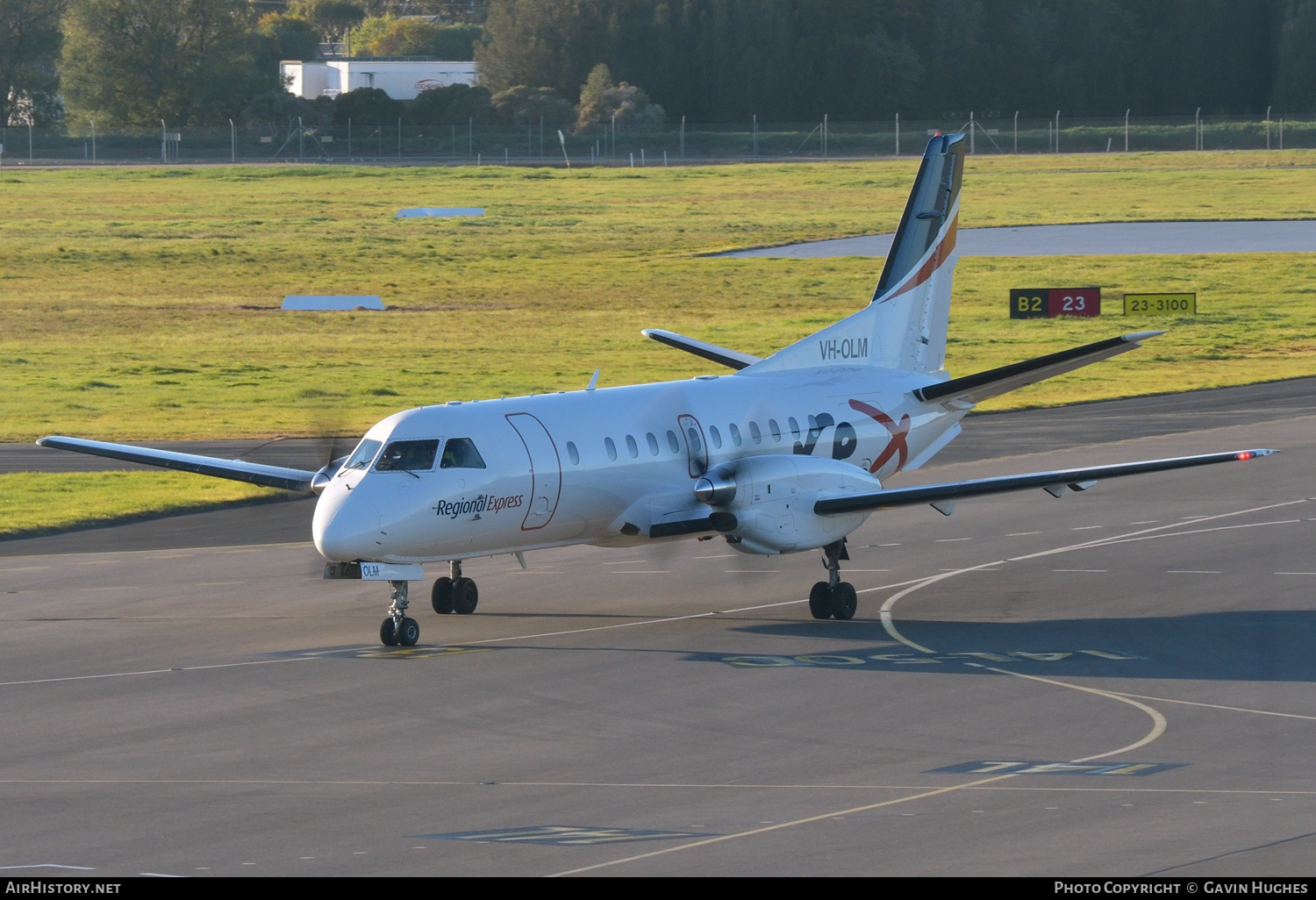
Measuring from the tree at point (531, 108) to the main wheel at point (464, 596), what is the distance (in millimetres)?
142484

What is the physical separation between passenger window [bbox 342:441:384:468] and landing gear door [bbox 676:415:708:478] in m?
4.88

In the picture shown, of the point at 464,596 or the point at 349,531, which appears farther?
the point at 464,596

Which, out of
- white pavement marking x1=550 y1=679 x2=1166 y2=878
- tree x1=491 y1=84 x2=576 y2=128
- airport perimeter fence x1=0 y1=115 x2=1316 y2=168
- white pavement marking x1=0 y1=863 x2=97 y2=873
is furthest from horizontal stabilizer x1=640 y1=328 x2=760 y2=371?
tree x1=491 y1=84 x2=576 y2=128

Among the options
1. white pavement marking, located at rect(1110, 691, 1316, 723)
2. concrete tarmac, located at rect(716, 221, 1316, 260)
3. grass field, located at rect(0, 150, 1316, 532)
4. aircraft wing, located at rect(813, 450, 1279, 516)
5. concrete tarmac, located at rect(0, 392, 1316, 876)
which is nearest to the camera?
concrete tarmac, located at rect(0, 392, 1316, 876)

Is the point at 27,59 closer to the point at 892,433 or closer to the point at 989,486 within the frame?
the point at 892,433

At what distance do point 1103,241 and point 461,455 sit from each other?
72.9 meters

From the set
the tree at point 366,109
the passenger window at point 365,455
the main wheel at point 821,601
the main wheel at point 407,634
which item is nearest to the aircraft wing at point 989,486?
the main wheel at point 821,601

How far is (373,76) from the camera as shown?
586ft

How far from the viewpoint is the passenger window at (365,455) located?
75.3 ft

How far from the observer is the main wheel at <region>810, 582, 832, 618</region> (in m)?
25.1

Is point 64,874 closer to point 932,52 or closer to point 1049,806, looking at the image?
point 1049,806

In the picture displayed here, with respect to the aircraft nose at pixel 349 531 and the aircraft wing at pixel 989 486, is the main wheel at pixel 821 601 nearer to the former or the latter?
the aircraft wing at pixel 989 486

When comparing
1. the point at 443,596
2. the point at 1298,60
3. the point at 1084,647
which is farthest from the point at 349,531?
the point at 1298,60

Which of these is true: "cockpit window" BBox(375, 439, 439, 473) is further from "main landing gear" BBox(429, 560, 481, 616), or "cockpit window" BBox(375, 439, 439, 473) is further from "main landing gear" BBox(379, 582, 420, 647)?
"main landing gear" BBox(429, 560, 481, 616)
